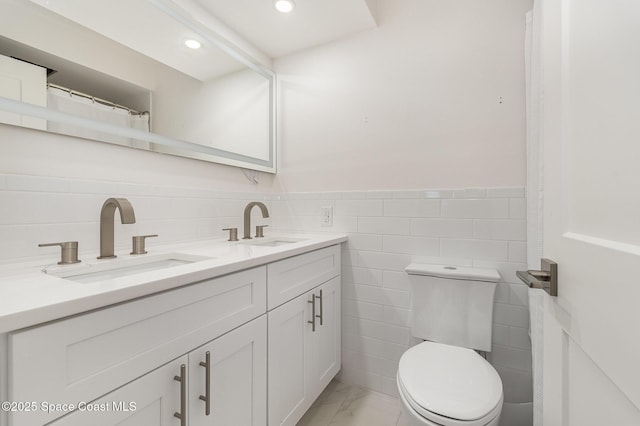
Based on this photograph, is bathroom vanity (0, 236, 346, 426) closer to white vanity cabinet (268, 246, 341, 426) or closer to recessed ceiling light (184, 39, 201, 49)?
white vanity cabinet (268, 246, 341, 426)

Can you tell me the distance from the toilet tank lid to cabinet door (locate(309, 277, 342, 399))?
461mm

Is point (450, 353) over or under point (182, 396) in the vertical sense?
under

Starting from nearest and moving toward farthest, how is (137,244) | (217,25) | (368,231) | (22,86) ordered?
(22,86)
(137,244)
(217,25)
(368,231)

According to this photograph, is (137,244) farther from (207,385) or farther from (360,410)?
(360,410)

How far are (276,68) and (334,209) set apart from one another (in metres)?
1.12

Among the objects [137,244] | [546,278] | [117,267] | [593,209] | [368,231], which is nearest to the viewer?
[593,209]

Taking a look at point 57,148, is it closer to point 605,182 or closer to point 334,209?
point 334,209

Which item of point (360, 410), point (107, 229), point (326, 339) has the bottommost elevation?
point (360, 410)

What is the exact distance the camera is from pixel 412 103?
162cm

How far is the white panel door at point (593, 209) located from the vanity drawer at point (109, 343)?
860 mm

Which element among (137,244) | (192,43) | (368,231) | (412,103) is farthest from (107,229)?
(412,103)

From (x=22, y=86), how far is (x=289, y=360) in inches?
53.7

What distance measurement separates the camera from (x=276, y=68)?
2055 mm

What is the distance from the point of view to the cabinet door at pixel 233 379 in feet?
2.67
